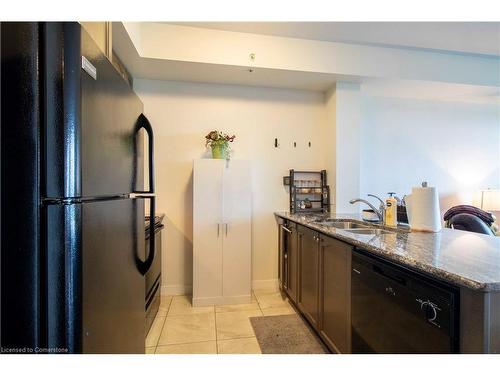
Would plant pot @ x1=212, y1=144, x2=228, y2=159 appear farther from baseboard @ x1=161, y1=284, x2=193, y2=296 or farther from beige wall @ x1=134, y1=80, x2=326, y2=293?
baseboard @ x1=161, y1=284, x2=193, y2=296

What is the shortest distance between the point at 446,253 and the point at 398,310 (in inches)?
13.9

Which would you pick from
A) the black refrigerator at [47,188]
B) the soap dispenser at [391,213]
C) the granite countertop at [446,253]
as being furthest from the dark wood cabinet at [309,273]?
the black refrigerator at [47,188]

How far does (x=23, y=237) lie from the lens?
0.62m

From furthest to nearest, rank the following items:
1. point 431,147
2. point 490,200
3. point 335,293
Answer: point 431,147, point 490,200, point 335,293

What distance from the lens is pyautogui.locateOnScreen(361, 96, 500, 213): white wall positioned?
346 cm

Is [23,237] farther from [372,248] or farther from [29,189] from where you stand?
[372,248]

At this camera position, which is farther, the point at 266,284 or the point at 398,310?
the point at 266,284

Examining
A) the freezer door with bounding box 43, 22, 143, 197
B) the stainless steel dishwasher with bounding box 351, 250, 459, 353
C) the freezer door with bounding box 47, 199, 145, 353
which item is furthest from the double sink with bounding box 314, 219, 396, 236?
the freezer door with bounding box 43, 22, 143, 197

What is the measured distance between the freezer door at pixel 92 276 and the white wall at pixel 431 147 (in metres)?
3.23

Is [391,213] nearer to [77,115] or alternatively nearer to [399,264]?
[399,264]

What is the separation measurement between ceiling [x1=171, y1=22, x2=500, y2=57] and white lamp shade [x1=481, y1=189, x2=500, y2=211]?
190cm

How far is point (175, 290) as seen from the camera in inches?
114

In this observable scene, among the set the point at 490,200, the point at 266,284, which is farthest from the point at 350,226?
Answer: the point at 490,200
